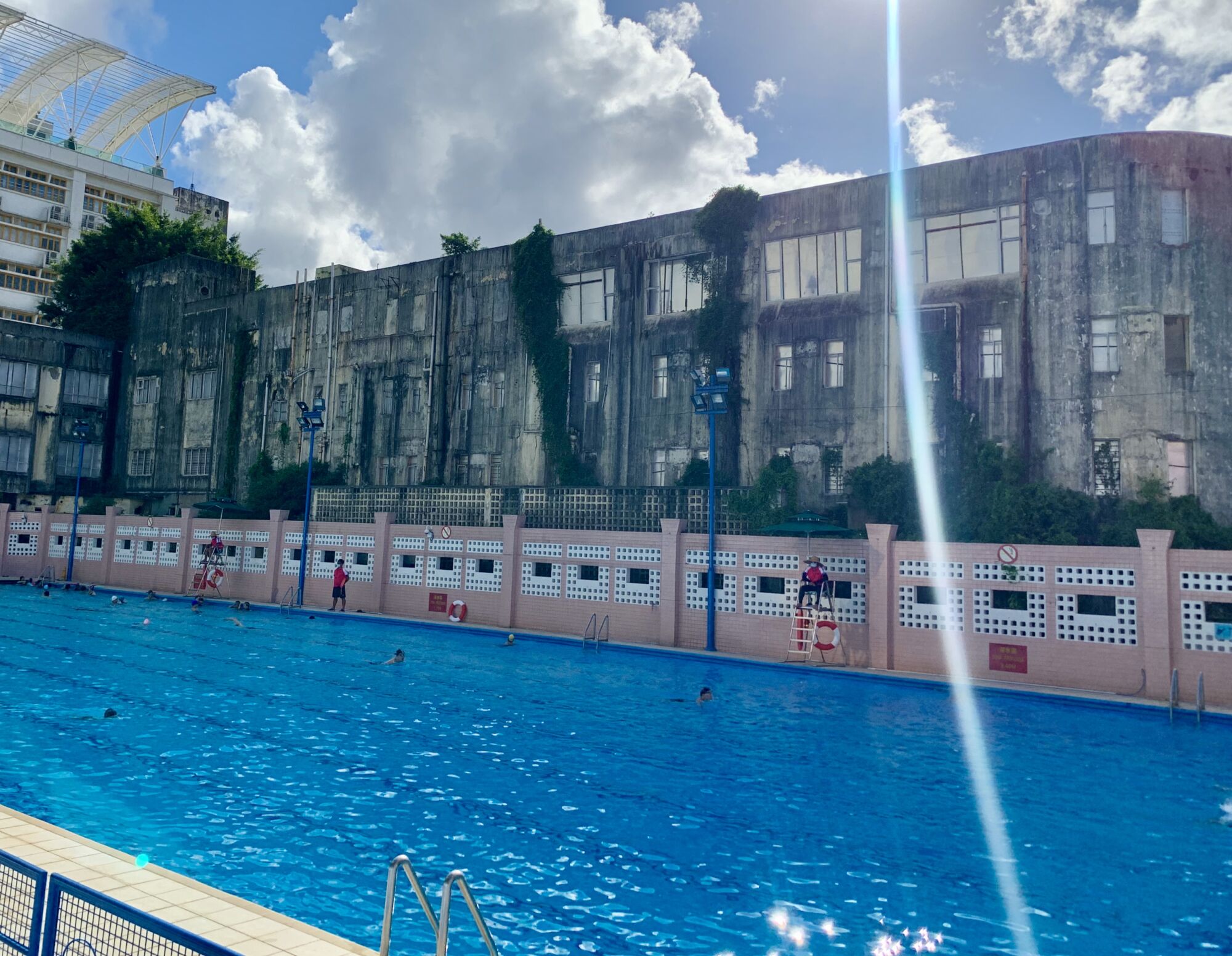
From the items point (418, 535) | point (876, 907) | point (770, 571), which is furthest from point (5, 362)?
point (876, 907)

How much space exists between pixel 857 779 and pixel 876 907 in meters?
4.28

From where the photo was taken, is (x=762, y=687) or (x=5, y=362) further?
(x=5, y=362)

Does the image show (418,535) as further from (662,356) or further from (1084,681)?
(1084,681)

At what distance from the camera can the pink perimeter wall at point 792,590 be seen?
56.4 feet

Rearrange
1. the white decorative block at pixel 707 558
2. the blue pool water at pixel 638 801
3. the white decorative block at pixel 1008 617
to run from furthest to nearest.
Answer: the white decorative block at pixel 707 558, the white decorative block at pixel 1008 617, the blue pool water at pixel 638 801

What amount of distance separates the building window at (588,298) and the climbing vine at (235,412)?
63.2 ft

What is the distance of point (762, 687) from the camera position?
745 inches

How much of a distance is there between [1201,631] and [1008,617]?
3.43m

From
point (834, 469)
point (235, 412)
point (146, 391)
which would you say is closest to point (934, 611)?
point (834, 469)

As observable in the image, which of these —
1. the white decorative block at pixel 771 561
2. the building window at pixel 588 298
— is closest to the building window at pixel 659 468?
the building window at pixel 588 298

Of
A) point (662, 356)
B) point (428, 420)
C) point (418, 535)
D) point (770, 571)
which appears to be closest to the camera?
point (770, 571)

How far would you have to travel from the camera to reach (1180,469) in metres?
23.6

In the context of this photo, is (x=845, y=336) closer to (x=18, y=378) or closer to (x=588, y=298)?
(x=588, y=298)

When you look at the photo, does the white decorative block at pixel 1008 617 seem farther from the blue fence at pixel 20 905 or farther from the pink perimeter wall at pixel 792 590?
the blue fence at pixel 20 905
